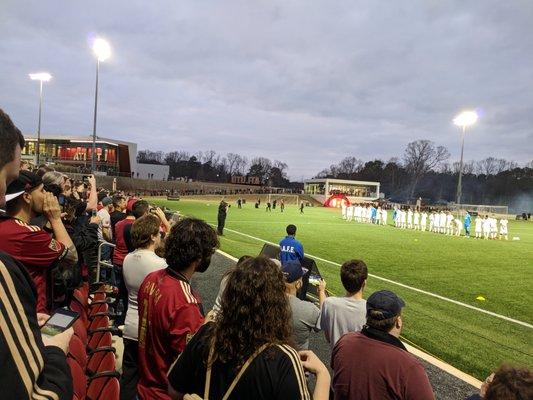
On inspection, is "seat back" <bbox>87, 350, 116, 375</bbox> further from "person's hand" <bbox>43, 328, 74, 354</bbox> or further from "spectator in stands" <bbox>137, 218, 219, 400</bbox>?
"person's hand" <bbox>43, 328, 74, 354</bbox>

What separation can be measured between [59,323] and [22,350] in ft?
1.78

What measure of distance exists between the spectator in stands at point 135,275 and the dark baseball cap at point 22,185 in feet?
3.20

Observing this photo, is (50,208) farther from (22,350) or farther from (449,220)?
(449,220)

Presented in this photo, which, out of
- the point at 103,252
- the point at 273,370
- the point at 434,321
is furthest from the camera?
the point at 103,252

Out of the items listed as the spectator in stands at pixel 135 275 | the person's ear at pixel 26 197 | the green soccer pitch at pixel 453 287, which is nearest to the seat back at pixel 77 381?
the spectator in stands at pixel 135 275

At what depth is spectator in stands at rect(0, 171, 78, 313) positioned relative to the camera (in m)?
2.87

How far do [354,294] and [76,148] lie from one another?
80.5m

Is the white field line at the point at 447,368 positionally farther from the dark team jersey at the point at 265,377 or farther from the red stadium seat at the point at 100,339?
the dark team jersey at the point at 265,377

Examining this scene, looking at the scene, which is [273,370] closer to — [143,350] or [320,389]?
[320,389]

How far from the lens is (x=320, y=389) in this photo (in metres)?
1.99

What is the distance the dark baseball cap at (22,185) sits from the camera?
3.08m

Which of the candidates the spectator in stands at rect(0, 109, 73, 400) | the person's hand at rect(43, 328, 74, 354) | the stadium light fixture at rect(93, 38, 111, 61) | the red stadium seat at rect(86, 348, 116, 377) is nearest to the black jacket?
the spectator in stands at rect(0, 109, 73, 400)

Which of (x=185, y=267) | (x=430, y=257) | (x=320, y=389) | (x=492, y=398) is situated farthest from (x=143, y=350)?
(x=430, y=257)

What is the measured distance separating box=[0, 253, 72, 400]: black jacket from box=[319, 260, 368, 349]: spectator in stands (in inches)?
121
